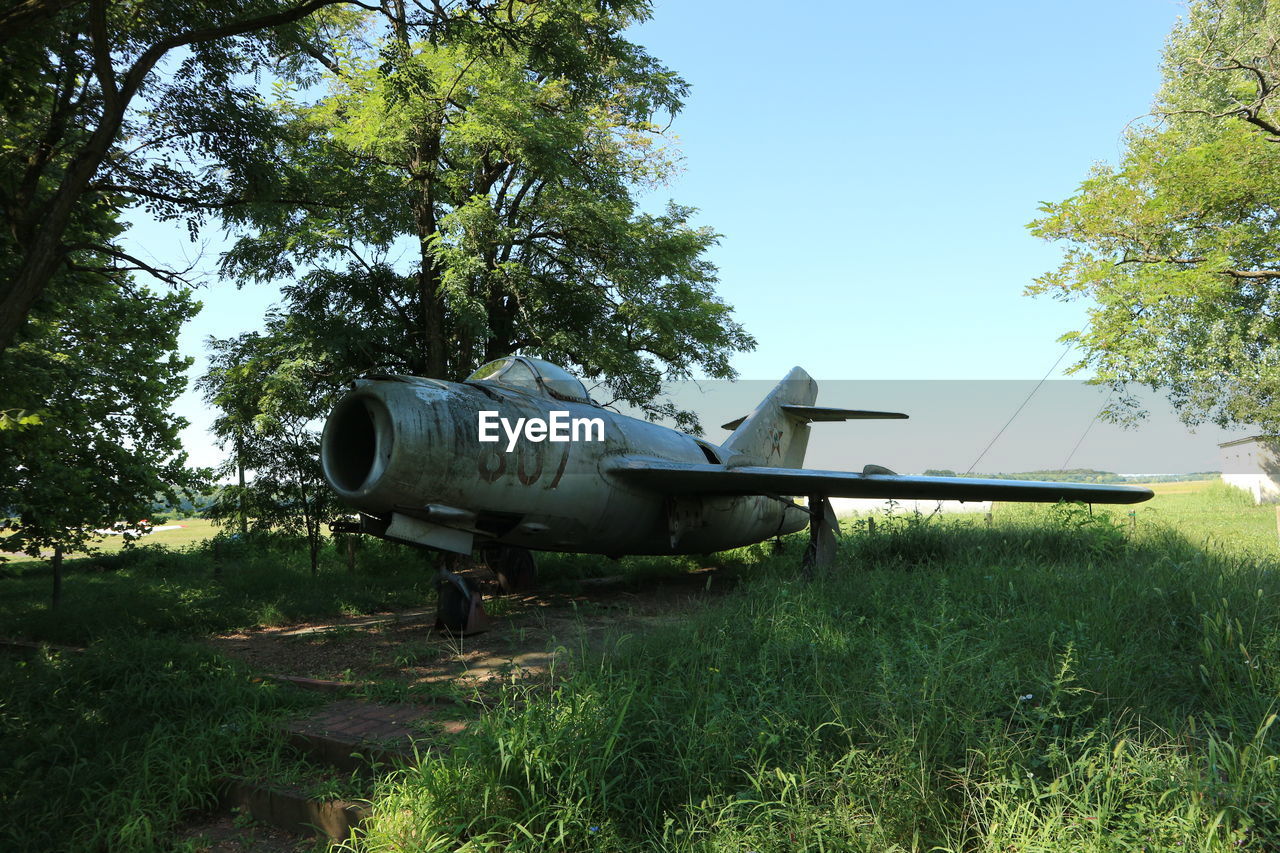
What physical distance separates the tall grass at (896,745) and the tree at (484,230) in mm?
9072

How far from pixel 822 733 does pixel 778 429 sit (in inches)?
398

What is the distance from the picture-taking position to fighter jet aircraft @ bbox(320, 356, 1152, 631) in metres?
6.46

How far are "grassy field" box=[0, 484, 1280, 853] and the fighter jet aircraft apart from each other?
199cm

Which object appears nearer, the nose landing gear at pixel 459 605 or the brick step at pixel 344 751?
the brick step at pixel 344 751

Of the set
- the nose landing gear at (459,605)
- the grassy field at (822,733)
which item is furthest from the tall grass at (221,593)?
the grassy field at (822,733)

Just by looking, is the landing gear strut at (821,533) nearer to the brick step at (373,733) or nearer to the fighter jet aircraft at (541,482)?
the fighter jet aircraft at (541,482)

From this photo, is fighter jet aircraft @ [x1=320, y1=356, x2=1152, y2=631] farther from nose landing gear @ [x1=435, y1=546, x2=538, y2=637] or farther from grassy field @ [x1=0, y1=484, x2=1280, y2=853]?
grassy field @ [x1=0, y1=484, x2=1280, y2=853]

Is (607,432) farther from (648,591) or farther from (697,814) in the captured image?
(697,814)

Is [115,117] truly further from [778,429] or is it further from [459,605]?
[778,429]

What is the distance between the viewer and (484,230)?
13.2 metres

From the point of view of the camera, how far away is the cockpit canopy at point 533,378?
27.6 ft

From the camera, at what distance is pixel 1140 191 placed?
69.9 ft

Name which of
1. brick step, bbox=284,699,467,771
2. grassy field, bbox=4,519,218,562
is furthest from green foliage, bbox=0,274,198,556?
brick step, bbox=284,699,467,771

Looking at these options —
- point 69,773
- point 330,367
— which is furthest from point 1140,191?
point 69,773
